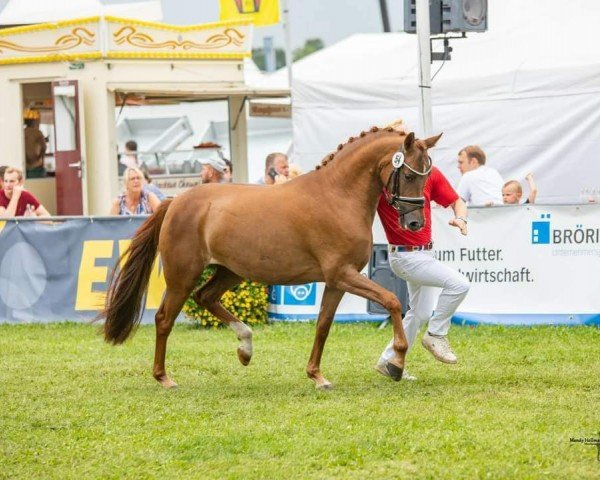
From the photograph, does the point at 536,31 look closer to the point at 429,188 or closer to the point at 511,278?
the point at 511,278

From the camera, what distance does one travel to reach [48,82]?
65.1 ft

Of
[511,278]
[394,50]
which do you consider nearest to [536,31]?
[394,50]

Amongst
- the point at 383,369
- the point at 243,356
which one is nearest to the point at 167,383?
the point at 243,356

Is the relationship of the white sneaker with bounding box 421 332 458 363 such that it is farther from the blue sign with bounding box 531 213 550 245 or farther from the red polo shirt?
the blue sign with bounding box 531 213 550 245

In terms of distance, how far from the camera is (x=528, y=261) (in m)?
12.3

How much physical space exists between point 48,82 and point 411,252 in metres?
12.4

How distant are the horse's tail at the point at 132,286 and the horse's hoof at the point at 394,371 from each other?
2153 mm

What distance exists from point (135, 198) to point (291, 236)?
5648 millimetres

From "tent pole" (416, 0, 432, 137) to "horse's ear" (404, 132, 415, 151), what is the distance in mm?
4191

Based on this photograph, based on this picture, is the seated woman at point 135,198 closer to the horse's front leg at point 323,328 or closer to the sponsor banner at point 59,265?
the sponsor banner at point 59,265

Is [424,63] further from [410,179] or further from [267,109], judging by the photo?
[267,109]

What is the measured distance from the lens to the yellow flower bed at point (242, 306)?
12.9m

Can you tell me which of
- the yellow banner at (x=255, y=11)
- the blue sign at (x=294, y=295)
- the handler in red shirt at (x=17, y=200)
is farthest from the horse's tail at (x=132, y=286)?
the yellow banner at (x=255, y=11)

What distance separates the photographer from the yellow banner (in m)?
21.4
